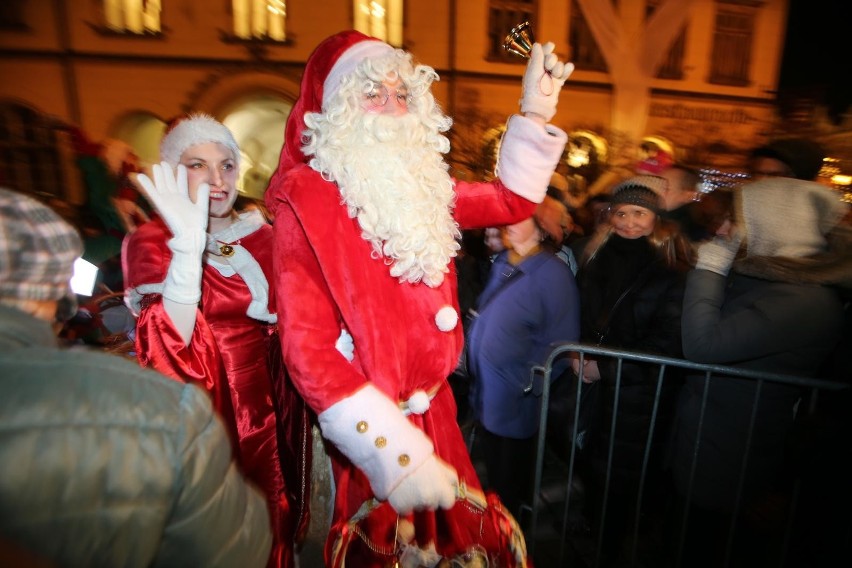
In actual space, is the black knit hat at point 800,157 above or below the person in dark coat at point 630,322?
above

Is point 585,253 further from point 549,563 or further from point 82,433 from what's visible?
point 82,433

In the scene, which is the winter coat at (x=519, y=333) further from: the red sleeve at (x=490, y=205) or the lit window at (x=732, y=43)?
the lit window at (x=732, y=43)

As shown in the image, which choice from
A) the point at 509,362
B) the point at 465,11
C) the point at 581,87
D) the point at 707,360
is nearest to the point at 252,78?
the point at 465,11

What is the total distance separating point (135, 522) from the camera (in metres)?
0.73

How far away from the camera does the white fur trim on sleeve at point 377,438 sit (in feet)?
4.56

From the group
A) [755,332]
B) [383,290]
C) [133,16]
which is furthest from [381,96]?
[133,16]

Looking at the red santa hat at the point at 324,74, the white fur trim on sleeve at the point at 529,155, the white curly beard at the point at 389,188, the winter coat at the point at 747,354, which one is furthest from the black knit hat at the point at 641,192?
the red santa hat at the point at 324,74

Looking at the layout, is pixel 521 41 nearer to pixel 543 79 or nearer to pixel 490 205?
A: pixel 543 79

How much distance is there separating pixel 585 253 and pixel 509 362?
1.03m

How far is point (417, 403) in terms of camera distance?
1.65 metres

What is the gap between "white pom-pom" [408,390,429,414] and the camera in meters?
1.65

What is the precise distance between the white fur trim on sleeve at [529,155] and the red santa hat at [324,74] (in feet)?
1.89

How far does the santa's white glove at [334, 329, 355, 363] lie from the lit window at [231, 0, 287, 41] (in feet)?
36.7

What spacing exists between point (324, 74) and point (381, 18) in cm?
1086
